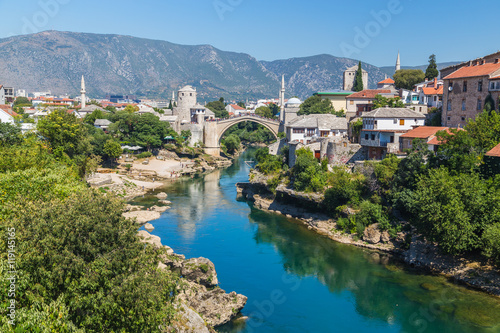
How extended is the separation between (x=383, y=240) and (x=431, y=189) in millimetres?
4951

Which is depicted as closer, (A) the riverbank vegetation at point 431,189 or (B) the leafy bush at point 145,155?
(A) the riverbank vegetation at point 431,189

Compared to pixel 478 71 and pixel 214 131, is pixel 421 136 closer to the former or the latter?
pixel 478 71

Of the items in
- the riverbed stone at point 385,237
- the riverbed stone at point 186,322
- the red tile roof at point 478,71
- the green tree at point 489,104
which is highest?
the red tile roof at point 478,71

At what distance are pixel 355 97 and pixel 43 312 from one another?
3884 cm

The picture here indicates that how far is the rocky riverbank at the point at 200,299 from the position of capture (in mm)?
13945

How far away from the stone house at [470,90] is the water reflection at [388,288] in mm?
13743

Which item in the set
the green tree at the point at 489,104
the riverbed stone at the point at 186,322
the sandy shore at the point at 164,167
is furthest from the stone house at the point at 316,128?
the riverbed stone at the point at 186,322

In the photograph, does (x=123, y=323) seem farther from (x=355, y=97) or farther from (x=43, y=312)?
Result: (x=355, y=97)

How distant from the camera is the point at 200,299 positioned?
17094mm

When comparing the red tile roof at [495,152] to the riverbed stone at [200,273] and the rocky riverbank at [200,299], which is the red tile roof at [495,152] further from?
the riverbed stone at [200,273]

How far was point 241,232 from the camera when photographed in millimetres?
29219

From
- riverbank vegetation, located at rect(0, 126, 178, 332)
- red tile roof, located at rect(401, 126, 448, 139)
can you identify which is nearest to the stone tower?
red tile roof, located at rect(401, 126, 448, 139)

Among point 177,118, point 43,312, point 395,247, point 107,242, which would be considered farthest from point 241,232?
point 177,118

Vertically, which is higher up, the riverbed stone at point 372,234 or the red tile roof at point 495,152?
the red tile roof at point 495,152
